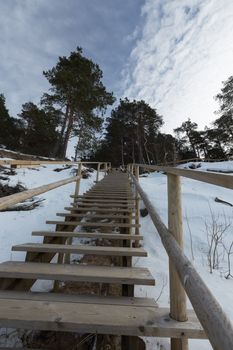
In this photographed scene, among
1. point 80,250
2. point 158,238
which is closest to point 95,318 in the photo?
point 80,250

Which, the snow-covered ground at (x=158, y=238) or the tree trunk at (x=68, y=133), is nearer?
the snow-covered ground at (x=158, y=238)

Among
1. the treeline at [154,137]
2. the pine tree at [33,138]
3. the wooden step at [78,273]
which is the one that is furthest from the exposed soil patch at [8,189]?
the treeline at [154,137]

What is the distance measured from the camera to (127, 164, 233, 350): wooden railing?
765 mm

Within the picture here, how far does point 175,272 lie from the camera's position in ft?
5.15

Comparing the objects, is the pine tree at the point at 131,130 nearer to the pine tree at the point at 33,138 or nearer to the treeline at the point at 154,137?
the treeline at the point at 154,137

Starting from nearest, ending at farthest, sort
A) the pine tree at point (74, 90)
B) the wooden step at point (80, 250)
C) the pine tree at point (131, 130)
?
the wooden step at point (80, 250) → the pine tree at point (74, 90) → the pine tree at point (131, 130)

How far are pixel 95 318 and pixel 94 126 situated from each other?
68.1 feet

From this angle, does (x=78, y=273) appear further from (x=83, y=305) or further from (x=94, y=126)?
(x=94, y=126)

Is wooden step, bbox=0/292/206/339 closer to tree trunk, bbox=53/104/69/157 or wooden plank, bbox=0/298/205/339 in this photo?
wooden plank, bbox=0/298/205/339

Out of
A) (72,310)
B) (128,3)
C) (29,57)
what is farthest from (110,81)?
(72,310)

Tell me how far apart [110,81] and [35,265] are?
78.6 ft

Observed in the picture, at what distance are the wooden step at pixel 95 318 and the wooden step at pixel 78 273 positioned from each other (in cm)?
26

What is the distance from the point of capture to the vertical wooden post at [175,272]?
1497 mm

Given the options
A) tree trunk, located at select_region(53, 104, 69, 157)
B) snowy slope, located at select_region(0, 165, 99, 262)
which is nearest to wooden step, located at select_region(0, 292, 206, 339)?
snowy slope, located at select_region(0, 165, 99, 262)
